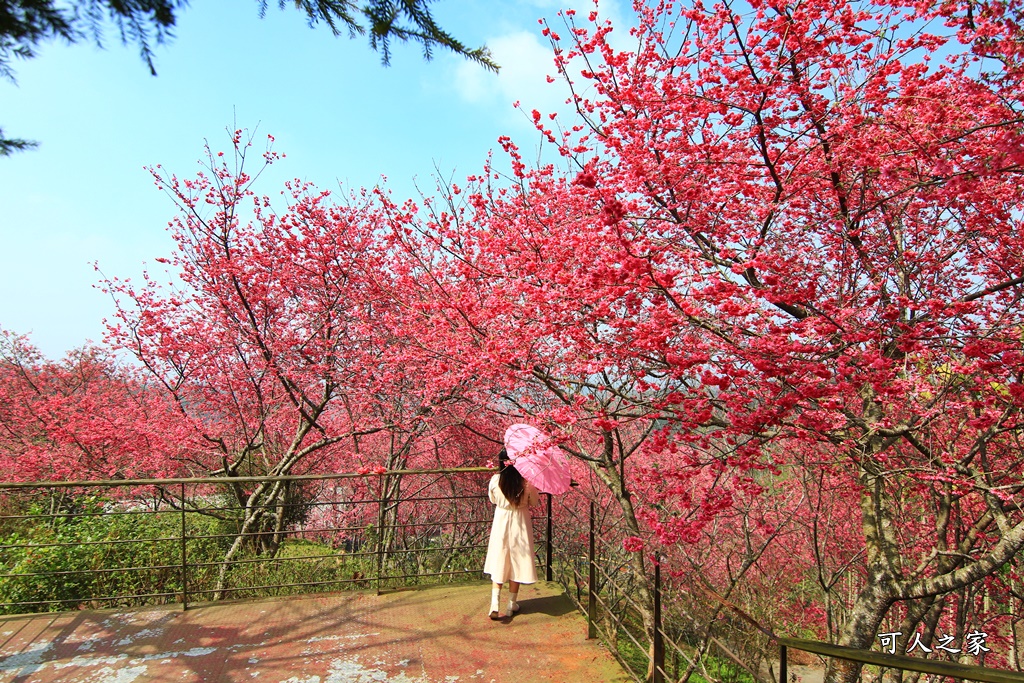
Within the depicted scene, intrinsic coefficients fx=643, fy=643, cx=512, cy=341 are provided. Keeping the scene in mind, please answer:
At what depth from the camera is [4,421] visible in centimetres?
1177

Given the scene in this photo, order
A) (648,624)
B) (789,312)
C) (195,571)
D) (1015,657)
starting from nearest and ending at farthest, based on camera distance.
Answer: (789,312) < (648,624) < (1015,657) < (195,571)

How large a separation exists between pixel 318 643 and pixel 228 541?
4906mm

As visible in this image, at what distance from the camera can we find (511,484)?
551 centimetres

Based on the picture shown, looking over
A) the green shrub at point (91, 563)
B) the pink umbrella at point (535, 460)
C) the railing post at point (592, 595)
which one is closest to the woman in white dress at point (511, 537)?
the pink umbrella at point (535, 460)

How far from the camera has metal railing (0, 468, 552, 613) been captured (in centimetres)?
591

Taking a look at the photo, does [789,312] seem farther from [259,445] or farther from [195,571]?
[259,445]

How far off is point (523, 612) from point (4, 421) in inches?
444

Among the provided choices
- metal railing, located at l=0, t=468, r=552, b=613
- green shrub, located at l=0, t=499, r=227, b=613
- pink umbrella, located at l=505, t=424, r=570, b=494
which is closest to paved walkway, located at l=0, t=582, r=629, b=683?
metal railing, located at l=0, t=468, r=552, b=613

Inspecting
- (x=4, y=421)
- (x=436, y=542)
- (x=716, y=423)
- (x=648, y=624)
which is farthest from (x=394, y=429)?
(x=4, y=421)

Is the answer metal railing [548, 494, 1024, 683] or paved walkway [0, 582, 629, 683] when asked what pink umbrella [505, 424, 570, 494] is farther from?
paved walkway [0, 582, 629, 683]

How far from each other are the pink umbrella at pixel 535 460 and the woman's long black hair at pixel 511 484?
275mm

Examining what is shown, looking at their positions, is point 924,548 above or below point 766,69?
below

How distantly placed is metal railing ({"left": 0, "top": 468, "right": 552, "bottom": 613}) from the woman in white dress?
1.24ft

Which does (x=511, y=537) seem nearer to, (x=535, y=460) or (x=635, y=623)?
(x=535, y=460)
